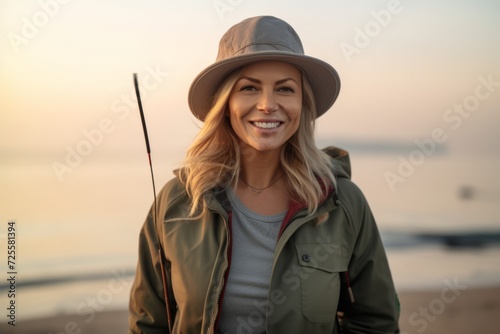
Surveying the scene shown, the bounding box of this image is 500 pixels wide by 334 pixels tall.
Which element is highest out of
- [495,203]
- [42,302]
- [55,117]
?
[55,117]

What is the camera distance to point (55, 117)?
8.05 m

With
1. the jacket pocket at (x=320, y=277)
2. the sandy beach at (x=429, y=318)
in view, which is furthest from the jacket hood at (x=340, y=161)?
the sandy beach at (x=429, y=318)

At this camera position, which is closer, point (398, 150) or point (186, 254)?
point (186, 254)

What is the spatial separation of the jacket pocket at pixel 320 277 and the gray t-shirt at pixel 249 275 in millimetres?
118

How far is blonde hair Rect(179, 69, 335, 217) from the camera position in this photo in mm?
2626

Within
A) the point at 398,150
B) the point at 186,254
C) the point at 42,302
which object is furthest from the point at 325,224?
the point at 398,150

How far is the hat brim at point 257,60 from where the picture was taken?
8.31 ft

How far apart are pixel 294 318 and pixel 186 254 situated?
420mm

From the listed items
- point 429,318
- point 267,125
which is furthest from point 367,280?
point 429,318

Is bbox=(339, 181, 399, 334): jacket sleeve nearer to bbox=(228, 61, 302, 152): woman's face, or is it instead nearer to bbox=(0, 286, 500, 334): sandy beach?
bbox=(228, 61, 302, 152): woman's face

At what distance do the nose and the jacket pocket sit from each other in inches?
18.5

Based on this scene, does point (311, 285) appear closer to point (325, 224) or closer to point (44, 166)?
point (325, 224)

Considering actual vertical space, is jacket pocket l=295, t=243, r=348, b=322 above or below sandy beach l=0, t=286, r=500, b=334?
above

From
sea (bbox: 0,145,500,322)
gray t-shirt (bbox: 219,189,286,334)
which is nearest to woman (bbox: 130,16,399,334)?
gray t-shirt (bbox: 219,189,286,334)
